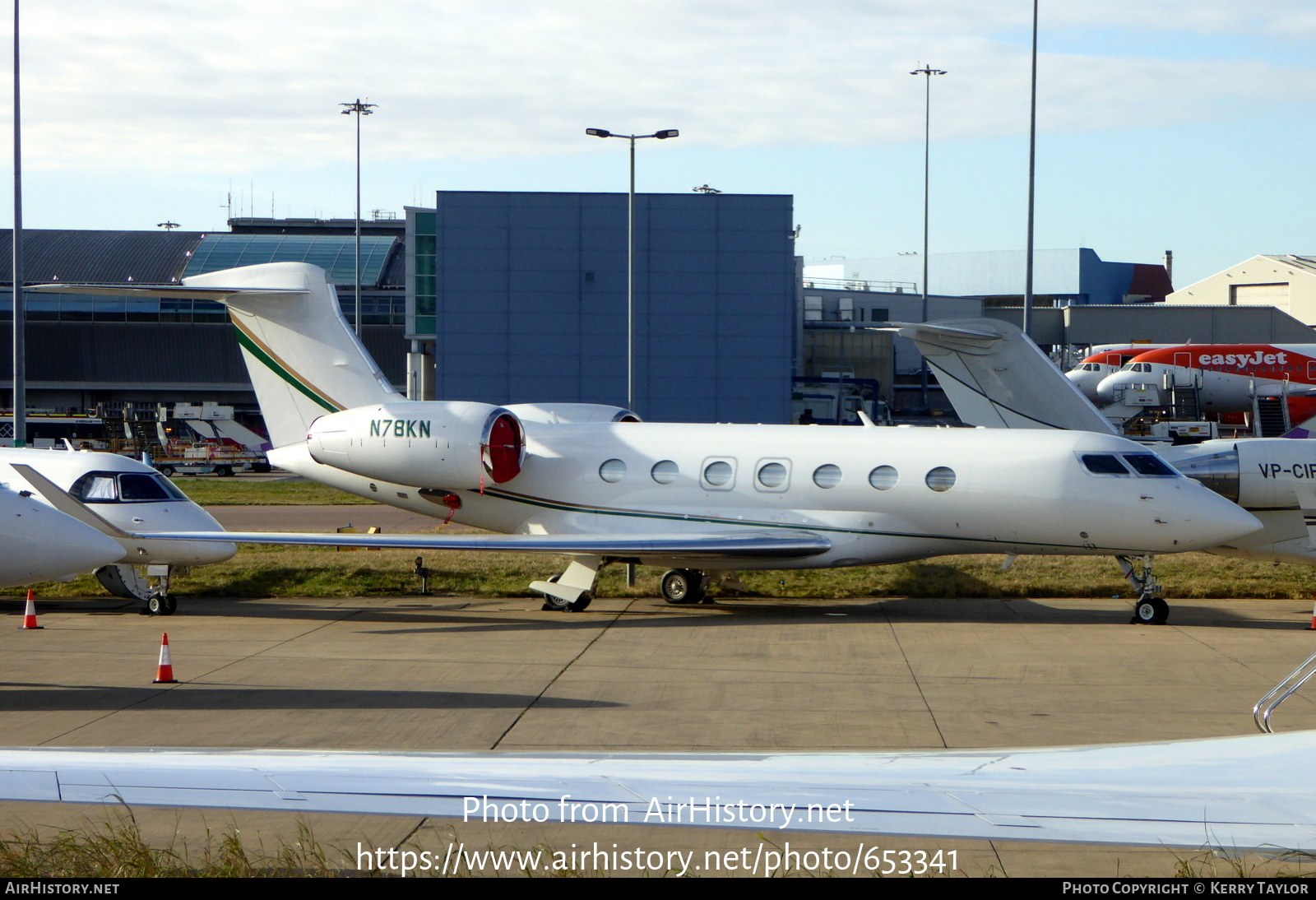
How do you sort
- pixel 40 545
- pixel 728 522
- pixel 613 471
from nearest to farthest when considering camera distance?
pixel 40 545, pixel 728 522, pixel 613 471

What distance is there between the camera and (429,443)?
17.4m

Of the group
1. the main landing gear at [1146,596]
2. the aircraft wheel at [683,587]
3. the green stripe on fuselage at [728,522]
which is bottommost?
the aircraft wheel at [683,587]

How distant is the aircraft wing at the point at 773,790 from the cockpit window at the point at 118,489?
450 inches

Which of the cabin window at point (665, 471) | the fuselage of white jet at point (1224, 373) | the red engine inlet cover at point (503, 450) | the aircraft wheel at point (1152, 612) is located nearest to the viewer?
the aircraft wheel at point (1152, 612)

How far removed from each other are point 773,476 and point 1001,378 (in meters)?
6.73

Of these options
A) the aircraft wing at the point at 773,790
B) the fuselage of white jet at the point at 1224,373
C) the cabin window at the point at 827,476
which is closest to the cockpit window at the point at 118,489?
the cabin window at the point at 827,476

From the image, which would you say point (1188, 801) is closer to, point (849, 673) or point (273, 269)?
point (849, 673)

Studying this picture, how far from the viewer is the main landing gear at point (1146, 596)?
15.5 metres

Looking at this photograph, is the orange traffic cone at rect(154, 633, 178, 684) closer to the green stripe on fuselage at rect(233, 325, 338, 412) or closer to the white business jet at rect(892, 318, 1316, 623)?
the green stripe on fuselage at rect(233, 325, 338, 412)

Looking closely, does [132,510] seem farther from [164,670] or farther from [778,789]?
[778,789]

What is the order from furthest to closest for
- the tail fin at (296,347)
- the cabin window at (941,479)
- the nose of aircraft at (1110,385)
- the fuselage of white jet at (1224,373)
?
the fuselage of white jet at (1224,373), the nose of aircraft at (1110,385), the tail fin at (296,347), the cabin window at (941,479)

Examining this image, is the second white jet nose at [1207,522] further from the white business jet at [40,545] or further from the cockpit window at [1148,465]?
the white business jet at [40,545]

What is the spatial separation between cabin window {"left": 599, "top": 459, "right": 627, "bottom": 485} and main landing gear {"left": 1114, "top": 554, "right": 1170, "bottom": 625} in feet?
22.5

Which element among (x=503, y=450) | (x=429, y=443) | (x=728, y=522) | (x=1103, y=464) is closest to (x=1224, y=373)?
(x=1103, y=464)
